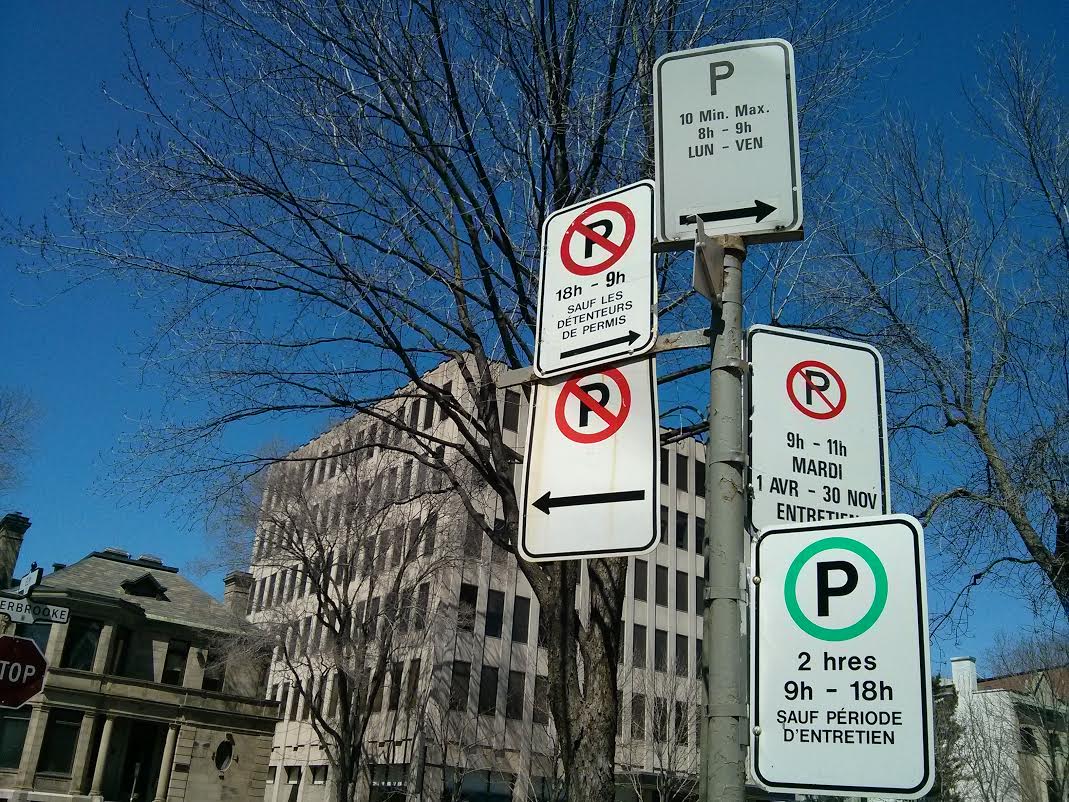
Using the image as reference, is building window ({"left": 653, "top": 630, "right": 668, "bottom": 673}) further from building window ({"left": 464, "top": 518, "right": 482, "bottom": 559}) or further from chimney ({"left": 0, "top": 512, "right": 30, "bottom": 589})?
chimney ({"left": 0, "top": 512, "right": 30, "bottom": 589})

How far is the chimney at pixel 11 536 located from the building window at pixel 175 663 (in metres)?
11.2

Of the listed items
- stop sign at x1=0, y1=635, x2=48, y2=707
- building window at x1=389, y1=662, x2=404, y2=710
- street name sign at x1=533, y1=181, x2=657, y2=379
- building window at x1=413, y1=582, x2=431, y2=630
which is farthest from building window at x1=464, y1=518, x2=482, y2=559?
street name sign at x1=533, y1=181, x2=657, y2=379

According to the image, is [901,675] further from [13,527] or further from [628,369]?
[13,527]

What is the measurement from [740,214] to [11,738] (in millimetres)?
43259

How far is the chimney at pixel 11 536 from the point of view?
1262 inches

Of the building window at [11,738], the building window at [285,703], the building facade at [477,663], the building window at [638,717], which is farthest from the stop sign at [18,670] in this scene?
the building window at [285,703]

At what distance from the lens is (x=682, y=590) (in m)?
48.0

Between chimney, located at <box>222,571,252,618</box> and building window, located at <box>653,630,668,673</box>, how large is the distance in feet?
68.2

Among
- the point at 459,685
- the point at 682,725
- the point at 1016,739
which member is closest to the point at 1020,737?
the point at 1016,739

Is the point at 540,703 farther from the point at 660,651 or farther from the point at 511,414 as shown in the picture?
the point at 511,414

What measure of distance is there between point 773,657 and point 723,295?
1273mm

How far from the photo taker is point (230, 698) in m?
44.3

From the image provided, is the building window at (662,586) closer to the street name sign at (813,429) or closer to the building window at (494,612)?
the building window at (494,612)

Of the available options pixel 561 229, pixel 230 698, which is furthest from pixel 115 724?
pixel 561 229
